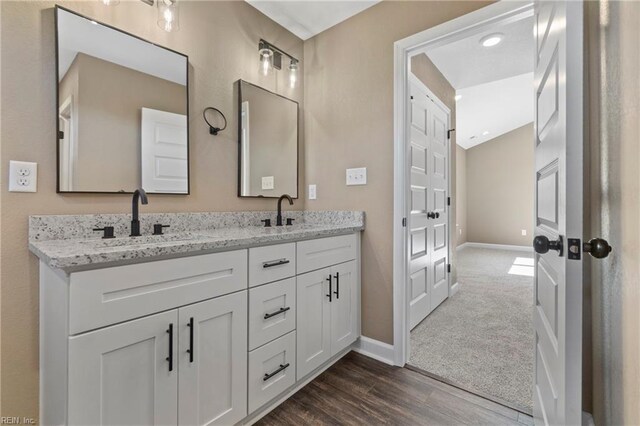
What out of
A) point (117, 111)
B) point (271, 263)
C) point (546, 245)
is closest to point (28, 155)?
point (117, 111)

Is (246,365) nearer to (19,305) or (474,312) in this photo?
(19,305)

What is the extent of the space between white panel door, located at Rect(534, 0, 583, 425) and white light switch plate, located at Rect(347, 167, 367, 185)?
1060mm

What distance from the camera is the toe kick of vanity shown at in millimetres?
859

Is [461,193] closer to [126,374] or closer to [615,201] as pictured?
[615,201]

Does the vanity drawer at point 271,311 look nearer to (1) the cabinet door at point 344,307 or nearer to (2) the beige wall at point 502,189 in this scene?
(1) the cabinet door at point 344,307

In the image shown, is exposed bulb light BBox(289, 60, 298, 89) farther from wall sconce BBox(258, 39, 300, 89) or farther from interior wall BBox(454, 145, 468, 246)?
interior wall BBox(454, 145, 468, 246)

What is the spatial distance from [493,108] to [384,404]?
513cm

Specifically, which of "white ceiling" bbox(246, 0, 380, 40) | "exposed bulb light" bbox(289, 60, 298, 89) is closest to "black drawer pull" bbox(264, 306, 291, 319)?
"exposed bulb light" bbox(289, 60, 298, 89)

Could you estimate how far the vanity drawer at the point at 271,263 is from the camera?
132cm

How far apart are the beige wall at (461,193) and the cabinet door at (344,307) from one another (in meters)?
5.54

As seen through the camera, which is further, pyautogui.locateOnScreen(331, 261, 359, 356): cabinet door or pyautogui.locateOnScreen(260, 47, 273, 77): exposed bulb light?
pyautogui.locateOnScreen(260, 47, 273, 77): exposed bulb light

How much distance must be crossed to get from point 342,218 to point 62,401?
5.55ft

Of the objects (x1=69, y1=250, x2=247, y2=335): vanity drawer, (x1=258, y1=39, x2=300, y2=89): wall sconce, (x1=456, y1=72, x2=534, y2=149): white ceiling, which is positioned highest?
(x1=456, y1=72, x2=534, y2=149): white ceiling

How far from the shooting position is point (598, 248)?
0.72m
